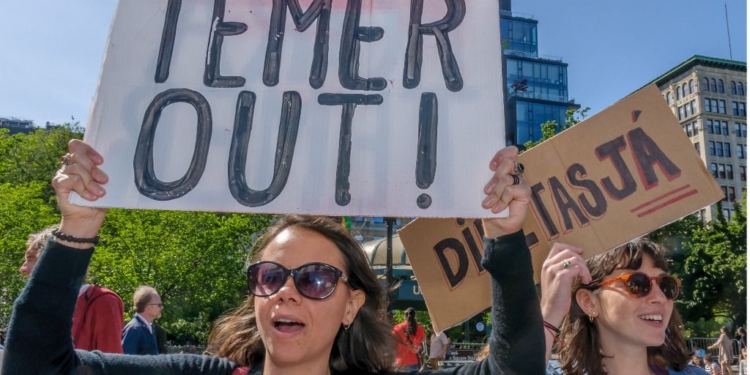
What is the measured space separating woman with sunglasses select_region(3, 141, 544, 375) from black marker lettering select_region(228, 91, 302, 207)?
Answer: 208 millimetres

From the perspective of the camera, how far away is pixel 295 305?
6.98ft

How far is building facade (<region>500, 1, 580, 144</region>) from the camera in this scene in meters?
88.9

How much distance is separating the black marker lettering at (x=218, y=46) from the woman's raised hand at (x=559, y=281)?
48.4 inches

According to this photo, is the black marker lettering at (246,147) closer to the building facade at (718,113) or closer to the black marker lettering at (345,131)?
the black marker lettering at (345,131)

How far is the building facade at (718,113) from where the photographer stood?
85.8 m

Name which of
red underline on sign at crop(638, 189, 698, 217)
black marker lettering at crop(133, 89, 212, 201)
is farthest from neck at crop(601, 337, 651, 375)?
black marker lettering at crop(133, 89, 212, 201)

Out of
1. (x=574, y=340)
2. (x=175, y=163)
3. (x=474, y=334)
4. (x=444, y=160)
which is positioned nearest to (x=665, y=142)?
(x=574, y=340)

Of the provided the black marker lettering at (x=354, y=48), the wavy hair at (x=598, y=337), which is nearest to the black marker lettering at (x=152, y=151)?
the black marker lettering at (x=354, y=48)

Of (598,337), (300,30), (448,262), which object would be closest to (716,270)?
(598,337)

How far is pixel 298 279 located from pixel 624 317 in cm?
131

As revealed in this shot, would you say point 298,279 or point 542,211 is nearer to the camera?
point 298,279

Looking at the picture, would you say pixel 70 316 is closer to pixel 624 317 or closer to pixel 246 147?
pixel 246 147

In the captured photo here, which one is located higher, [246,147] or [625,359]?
[246,147]

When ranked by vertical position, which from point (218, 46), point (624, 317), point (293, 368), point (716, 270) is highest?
point (716, 270)
